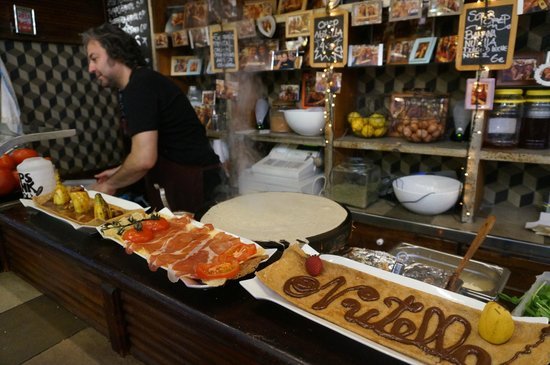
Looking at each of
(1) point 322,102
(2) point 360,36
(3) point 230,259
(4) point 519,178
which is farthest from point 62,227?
(4) point 519,178

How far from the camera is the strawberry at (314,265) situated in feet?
3.45

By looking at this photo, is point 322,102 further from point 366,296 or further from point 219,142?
point 366,296

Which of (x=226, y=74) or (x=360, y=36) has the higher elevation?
(x=360, y=36)

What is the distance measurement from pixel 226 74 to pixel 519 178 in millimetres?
2370

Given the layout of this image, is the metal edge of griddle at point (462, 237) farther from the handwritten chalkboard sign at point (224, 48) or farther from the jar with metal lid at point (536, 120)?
the handwritten chalkboard sign at point (224, 48)

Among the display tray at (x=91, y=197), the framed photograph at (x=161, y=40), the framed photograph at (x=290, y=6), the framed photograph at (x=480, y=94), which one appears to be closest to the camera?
the display tray at (x=91, y=197)

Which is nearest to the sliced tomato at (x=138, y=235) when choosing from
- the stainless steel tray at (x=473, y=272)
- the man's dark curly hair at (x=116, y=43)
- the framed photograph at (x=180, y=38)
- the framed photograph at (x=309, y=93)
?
the stainless steel tray at (x=473, y=272)

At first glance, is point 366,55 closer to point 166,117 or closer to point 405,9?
point 405,9

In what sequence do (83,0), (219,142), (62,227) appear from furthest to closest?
(83,0) → (219,142) → (62,227)

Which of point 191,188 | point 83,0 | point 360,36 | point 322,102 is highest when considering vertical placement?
point 83,0

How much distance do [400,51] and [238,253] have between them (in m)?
2.05

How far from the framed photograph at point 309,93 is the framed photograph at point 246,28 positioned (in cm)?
56

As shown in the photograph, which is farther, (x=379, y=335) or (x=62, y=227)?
(x=62, y=227)

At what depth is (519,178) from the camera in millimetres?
2664
